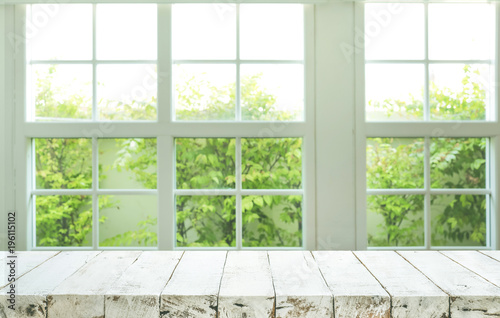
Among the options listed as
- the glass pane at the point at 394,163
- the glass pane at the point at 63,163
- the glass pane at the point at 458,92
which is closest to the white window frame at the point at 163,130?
the glass pane at the point at 63,163

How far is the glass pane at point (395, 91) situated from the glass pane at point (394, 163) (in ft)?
0.47

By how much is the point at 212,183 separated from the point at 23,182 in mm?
1017

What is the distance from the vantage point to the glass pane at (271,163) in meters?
2.59

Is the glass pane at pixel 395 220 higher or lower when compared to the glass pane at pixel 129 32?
lower

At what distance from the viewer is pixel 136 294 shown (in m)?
1.12

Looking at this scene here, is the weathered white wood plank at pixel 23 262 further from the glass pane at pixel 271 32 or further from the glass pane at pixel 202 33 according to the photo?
the glass pane at pixel 271 32

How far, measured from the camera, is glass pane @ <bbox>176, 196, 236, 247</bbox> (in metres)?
2.60

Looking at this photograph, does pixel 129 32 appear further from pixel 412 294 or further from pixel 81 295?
pixel 412 294

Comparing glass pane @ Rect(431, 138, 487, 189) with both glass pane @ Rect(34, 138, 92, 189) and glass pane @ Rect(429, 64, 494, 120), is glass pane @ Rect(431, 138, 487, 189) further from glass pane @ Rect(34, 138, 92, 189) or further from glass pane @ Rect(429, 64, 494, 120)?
glass pane @ Rect(34, 138, 92, 189)

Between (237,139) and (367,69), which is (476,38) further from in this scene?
(237,139)

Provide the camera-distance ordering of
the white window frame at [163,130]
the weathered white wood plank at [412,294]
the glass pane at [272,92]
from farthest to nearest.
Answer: the glass pane at [272,92], the white window frame at [163,130], the weathered white wood plank at [412,294]

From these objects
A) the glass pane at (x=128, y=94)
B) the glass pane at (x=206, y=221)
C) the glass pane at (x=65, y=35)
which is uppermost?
the glass pane at (x=65, y=35)

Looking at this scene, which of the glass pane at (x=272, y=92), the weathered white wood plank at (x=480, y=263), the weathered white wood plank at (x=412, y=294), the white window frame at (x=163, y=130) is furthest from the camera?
the glass pane at (x=272, y=92)

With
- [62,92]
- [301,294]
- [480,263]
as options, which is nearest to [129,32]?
[62,92]
